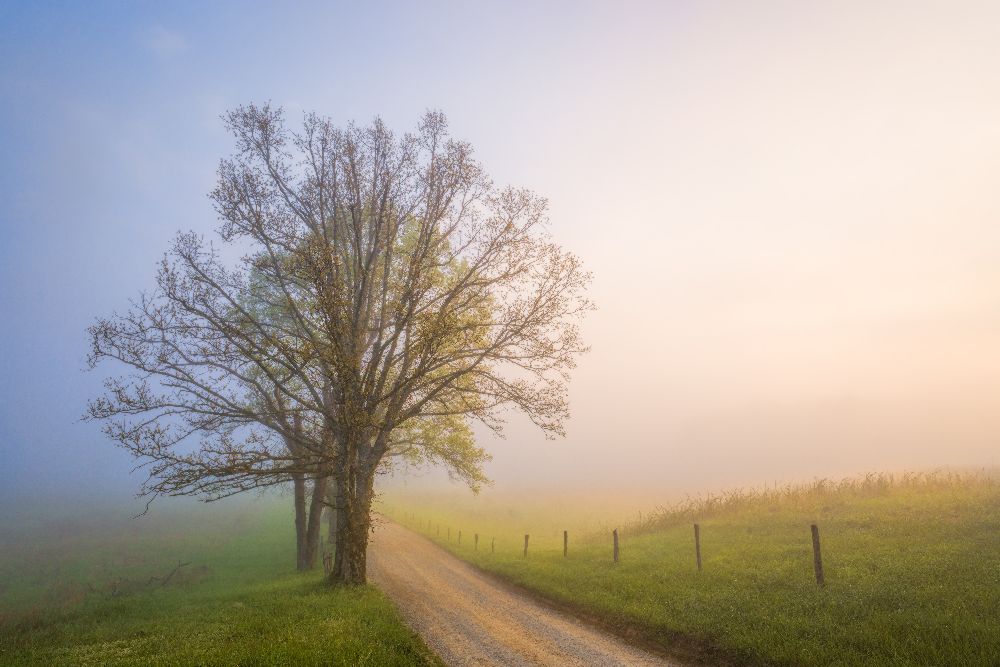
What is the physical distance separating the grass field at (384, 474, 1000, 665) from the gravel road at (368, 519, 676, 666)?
119cm

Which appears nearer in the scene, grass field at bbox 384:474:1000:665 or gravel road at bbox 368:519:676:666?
grass field at bbox 384:474:1000:665

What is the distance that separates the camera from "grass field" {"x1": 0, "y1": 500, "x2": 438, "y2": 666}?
9680 mm

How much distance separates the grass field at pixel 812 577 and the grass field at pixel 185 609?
7.14 m

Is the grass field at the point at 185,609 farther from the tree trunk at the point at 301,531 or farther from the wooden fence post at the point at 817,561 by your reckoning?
the wooden fence post at the point at 817,561

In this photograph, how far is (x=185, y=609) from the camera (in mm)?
17203

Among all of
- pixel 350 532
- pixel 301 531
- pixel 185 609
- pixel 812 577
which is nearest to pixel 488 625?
pixel 350 532

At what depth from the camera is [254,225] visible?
18.2 metres

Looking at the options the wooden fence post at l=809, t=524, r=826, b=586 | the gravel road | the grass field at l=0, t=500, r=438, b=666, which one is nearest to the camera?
the grass field at l=0, t=500, r=438, b=666

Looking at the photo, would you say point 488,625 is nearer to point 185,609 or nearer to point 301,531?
point 185,609

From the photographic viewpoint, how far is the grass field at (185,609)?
381 inches

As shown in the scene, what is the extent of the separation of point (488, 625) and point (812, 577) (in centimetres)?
985

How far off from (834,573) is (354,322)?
17832mm

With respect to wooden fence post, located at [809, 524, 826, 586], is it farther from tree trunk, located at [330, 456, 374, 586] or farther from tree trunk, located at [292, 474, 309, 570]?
tree trunk, located at [292, 474, 309, 570]

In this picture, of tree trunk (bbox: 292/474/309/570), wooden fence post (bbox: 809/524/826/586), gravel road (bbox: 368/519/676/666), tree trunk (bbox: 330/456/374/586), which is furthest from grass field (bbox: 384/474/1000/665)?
tree trunk (bbox: 292/474/309/570)
